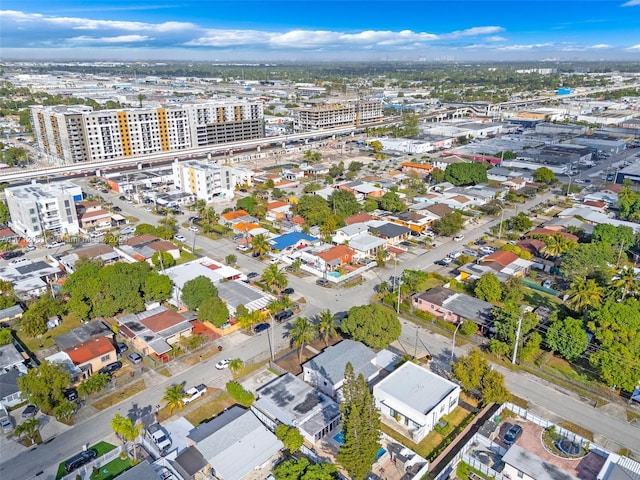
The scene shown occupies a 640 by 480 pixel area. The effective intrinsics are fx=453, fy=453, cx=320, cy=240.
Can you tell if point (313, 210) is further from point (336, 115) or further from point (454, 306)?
point (336, 115)

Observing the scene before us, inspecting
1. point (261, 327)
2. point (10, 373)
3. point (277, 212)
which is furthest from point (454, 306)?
point (10, 373)

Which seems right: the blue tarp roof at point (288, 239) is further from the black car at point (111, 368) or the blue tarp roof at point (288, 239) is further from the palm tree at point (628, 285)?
the palm tree at point (628, 285)

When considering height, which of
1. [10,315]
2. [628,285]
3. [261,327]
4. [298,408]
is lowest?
[261,327]

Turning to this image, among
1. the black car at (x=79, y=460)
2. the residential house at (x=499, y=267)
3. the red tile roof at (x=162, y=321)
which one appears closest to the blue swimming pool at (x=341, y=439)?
A: the black car at (x=79, y=460)

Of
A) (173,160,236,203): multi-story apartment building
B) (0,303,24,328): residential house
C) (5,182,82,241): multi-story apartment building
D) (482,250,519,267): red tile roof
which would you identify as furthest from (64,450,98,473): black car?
(173,160,236,203): multi-story apartment building

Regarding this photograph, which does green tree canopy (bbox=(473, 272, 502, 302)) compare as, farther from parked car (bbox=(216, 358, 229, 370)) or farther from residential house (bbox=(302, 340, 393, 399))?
parked car (bbox=(216, 358, 229, 370))
